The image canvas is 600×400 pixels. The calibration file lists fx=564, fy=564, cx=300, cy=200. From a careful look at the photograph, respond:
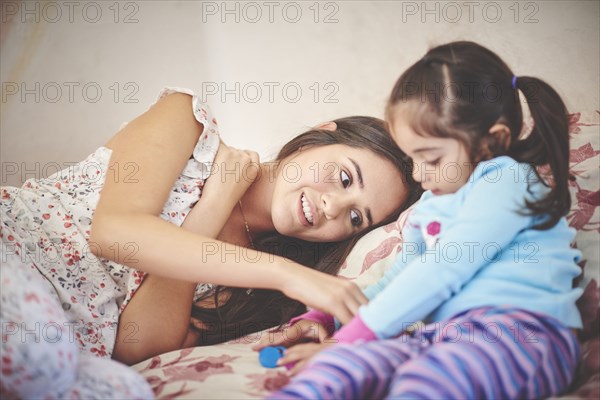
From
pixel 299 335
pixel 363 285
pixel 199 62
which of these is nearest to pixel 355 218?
pixel 363 285

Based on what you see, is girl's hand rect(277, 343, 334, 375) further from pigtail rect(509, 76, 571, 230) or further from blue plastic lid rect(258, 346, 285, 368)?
pigtail rect(509, 76, 571, 230)

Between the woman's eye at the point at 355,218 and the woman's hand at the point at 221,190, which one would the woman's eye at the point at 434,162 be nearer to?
the woman's eye at the point at 355,218

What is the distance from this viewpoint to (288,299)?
4.76 feet

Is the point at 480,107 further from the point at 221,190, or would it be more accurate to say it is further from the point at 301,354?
the point at 221,190

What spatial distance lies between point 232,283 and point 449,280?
38 centimetres

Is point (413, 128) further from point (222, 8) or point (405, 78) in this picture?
point (222, 8)

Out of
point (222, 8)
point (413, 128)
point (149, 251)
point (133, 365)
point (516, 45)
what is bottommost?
point (133, 365)

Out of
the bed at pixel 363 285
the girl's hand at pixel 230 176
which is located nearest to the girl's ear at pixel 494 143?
the bed at pixel 363 285

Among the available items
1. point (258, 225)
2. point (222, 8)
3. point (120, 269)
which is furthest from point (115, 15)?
point (120, 269)

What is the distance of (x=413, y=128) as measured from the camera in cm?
94

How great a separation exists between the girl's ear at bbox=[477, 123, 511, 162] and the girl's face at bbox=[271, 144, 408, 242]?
40 cm

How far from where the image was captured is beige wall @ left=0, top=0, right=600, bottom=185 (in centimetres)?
196

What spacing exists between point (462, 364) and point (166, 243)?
1.83 feet

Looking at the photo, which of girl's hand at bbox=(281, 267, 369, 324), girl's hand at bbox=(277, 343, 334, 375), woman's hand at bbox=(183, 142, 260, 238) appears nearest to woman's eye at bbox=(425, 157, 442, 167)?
girl's hand at bbox=(281, 267, 369, 324)
